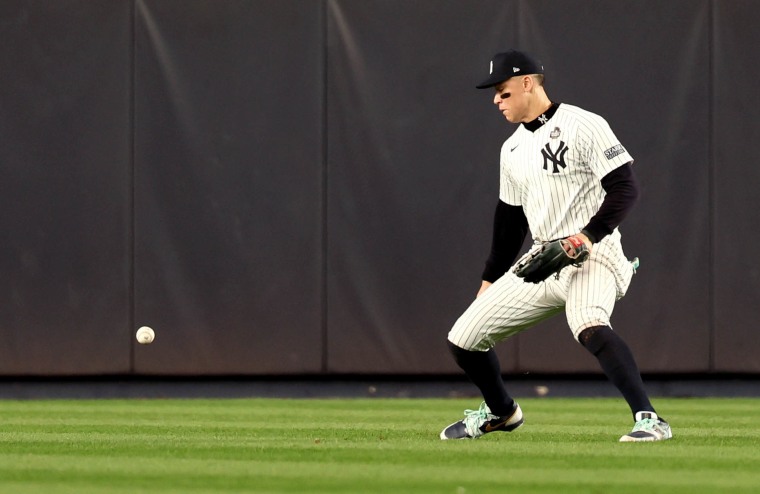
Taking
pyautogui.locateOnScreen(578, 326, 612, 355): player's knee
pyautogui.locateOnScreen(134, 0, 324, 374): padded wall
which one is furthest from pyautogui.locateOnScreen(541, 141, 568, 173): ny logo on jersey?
pyautogui.locateOnScreen(134, 0, 324, 374): padded wall

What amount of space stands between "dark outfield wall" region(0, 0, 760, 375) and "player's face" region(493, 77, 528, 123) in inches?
155

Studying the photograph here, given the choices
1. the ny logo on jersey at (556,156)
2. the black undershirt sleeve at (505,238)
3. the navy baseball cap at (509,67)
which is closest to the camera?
the ny logo on jersey at (556,156)

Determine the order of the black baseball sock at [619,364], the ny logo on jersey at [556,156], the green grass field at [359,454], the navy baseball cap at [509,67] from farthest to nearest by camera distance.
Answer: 1. the navy baseball cap at [509,67]
2. the ny logo on jersey at [556,156]
3. the black baseball sock at [619,364]
4. the green grass field at [359,454]

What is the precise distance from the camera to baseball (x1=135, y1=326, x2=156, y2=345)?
10.1m

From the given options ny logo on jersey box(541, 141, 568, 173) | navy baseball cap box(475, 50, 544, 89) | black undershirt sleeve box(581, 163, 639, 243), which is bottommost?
black undershirt sleeve box(581, 163, 639, 243)

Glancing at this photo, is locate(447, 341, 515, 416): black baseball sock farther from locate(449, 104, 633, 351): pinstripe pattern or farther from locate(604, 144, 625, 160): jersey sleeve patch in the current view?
locate(604, 144, 625, 160): jersey sleeve patch

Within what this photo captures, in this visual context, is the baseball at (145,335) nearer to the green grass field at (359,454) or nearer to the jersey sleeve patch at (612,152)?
the green grass field at (359,454)

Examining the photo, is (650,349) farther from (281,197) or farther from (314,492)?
(314,492)

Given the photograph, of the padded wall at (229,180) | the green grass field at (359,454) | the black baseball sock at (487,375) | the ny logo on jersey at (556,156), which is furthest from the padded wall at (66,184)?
the ny logo on jersey at (556,156)

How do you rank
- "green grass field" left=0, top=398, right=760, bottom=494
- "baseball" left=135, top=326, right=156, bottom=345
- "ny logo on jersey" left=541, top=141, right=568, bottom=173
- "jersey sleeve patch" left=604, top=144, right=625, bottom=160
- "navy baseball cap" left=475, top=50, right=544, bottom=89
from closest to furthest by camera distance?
"green grass field" left=0, top=398, right=760, bottom=494 < "jersey sleeve patch" left=604, top=144, right=625, bottom=160 < "ny logo on jersey" left=541, top=141, right=568, bottom=173 < "navy baseball cap" left=475, top=50, right=544, bottom=89 < "baseball" left=135, top=326, right=156, bottom=345

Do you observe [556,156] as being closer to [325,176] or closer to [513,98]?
[513,98]

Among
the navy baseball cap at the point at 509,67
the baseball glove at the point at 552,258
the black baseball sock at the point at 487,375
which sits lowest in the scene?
the black baseball sock at the point at 487,375

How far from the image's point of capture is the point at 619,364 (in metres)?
5.71

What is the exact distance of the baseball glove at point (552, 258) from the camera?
18.7 ft
